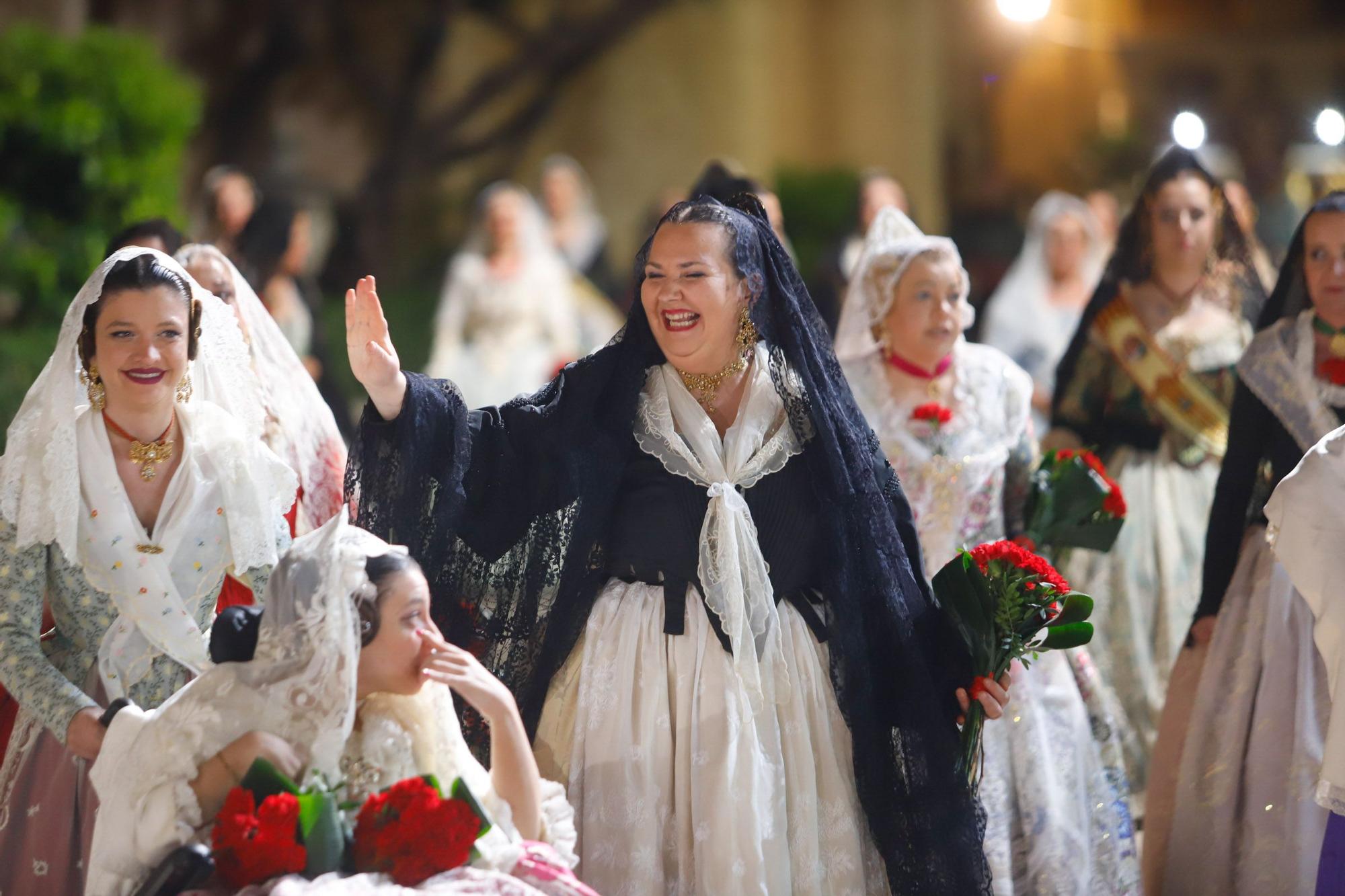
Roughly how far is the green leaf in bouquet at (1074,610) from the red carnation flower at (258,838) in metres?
A: 2.04

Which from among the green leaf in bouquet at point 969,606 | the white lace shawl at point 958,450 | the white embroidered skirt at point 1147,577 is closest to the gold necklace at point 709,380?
the green leaf in bouquet at point 969,606

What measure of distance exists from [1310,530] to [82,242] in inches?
279

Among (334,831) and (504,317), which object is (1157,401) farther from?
(504,317)

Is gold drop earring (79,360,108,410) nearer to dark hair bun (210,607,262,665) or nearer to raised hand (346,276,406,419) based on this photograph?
raised hand (346,276,406,419)

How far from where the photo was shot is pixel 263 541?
12.7ft

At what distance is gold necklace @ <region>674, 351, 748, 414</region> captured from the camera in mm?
4180

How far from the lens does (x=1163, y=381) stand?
19.9ft

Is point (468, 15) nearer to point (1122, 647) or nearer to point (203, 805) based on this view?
point (1122, 647)

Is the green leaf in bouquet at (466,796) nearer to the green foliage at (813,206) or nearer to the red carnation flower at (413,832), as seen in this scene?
the red carnation flower at (413,832)

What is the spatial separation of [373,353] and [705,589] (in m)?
1.00

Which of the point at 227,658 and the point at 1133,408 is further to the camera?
the point at 1133,408

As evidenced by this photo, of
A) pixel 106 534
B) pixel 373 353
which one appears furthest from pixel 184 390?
pixel 373 353

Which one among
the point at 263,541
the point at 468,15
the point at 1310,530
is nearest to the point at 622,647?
the point at 263,541

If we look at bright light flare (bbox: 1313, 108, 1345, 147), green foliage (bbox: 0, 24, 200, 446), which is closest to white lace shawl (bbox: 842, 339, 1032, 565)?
bright light flare (bbox: 1313, 108, 1345, 147)
